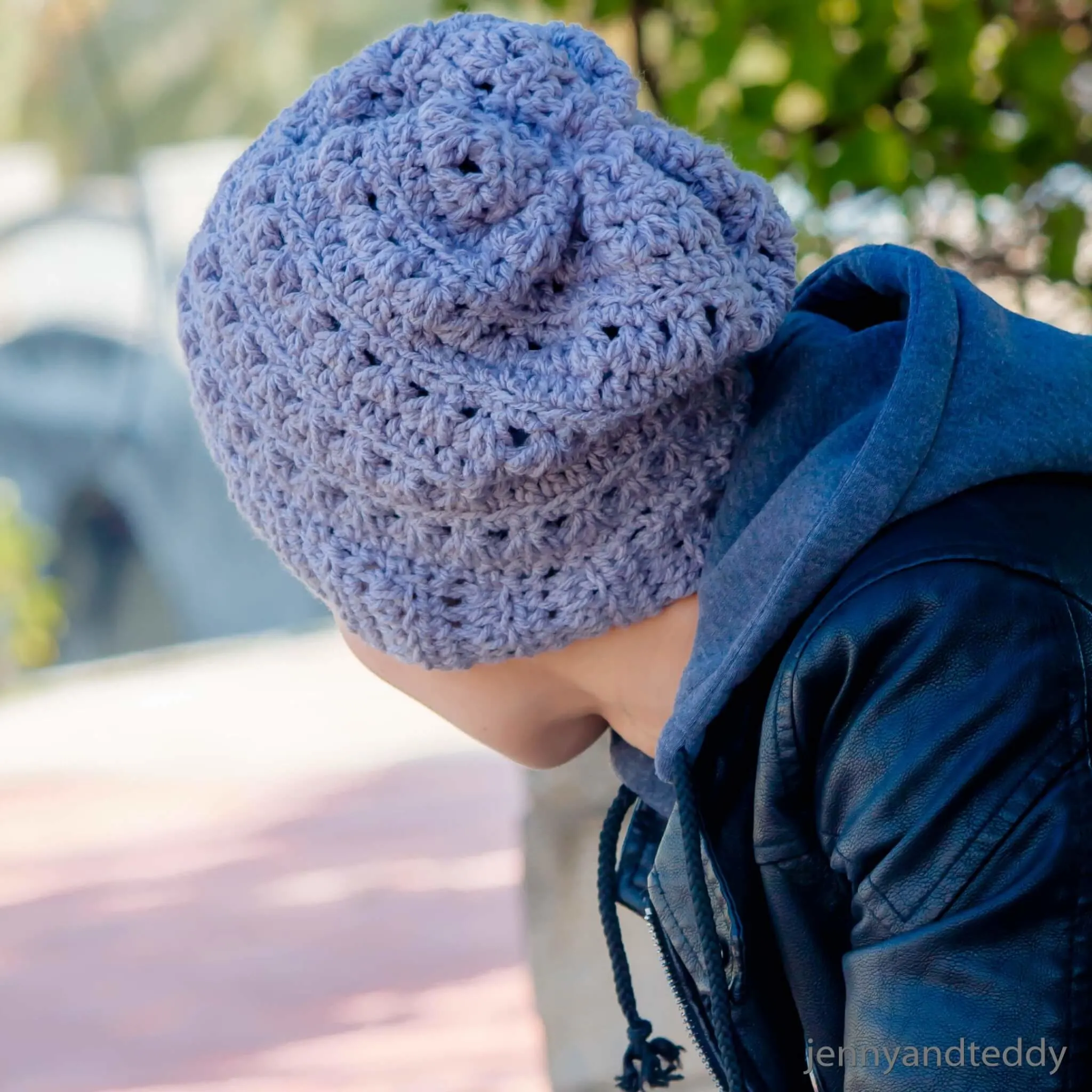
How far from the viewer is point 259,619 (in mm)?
11844

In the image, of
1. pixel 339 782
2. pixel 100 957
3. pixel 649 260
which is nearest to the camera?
pixel 649 260

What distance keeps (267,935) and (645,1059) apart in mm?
4464

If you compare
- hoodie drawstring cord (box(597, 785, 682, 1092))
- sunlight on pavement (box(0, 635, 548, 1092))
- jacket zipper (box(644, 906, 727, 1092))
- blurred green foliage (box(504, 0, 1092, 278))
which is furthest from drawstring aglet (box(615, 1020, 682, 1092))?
sunlight on pavement (box(0, 635, 548, 1092))

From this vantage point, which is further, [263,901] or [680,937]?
[263,901]

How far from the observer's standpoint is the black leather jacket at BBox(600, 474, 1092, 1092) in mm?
1127

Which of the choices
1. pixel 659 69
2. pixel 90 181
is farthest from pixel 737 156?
pixel 90 181

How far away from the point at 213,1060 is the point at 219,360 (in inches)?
155

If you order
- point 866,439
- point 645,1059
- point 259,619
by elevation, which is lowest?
point 259,619

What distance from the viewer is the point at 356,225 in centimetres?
135

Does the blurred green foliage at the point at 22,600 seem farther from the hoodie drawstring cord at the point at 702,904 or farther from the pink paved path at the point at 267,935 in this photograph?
the hoodie drawstring cord at the point at 702,904

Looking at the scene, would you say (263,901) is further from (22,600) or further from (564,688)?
(22,600)

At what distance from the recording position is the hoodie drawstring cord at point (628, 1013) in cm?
171

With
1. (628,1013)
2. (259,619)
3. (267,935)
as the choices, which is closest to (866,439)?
(628,1013)

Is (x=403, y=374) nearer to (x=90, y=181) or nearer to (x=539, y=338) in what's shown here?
(x=539, y=338)
